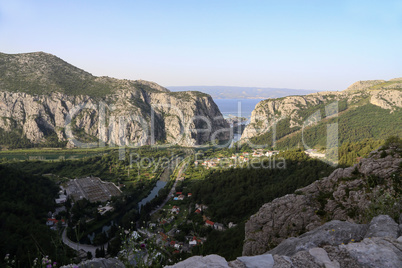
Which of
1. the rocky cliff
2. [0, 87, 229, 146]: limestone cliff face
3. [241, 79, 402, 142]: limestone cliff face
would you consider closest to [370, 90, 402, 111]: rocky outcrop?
[241, 79, 402, 142]: limestone cliff face

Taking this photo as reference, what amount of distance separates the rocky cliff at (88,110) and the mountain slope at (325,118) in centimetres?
3951

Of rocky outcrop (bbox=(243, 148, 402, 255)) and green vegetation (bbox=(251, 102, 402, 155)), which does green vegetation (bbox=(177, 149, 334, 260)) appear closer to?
rocky outcrop (bbox=(243, 148, 402, 255))

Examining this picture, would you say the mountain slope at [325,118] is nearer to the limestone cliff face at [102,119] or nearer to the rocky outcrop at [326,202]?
the limestone cliff face at [102,119]

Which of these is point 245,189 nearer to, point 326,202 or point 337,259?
point 326,202

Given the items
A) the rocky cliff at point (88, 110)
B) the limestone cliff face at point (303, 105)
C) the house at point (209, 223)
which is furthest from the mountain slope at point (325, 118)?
the house at point (209, 223)

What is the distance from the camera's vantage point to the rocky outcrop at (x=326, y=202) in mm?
12500

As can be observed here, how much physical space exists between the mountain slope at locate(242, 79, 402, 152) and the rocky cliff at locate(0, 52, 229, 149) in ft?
130

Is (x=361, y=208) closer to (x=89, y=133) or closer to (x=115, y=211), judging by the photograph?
(x=115, y=211)

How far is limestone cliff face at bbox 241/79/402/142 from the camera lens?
118 meters

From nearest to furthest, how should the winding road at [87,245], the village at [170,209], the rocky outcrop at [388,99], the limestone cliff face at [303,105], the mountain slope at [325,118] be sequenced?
1. the winding road at [87,245]
2. the village at [170,209]
3. the mountain slope at [325,118]
4. the rocky outcrop at [388,99]
5. the limestone cliff face at [303,105]

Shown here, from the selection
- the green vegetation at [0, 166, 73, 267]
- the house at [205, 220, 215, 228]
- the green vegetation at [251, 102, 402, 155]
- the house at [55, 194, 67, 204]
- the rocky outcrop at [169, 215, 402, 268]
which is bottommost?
the house at [55, 194, 67, 204]

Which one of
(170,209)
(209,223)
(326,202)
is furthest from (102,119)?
(326,202)

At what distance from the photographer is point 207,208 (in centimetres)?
4225

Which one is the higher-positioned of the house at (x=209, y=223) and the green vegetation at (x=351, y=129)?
the green vegetation at (x=351, y=129)
